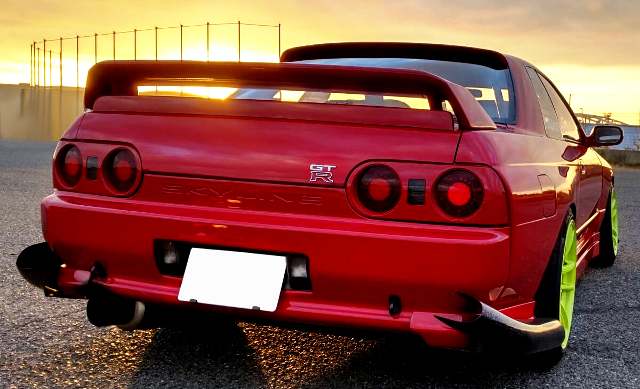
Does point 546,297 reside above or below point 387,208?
below

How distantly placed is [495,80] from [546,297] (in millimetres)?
1007

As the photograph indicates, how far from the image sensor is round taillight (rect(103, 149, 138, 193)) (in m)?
2.62

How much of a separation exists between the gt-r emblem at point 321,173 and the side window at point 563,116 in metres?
1.87

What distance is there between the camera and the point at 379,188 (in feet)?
7.77

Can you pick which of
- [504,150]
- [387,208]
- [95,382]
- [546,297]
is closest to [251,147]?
[387,208]

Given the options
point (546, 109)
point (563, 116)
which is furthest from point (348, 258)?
point (563, 116)

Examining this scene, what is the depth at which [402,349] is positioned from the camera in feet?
10.7

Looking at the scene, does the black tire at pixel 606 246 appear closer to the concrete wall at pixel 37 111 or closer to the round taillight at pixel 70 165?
the round taillight at pixel 70 165

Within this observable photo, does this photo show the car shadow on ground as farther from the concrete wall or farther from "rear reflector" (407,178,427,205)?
the concrete wall

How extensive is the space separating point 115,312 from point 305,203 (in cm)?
95

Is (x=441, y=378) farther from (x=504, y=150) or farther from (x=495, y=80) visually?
(x=495, y=80)

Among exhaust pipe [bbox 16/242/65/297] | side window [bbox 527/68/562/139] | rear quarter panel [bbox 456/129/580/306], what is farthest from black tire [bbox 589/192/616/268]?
exhaust pipe [bbox 16/242/65/297]

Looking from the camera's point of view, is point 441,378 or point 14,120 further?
point 14,120

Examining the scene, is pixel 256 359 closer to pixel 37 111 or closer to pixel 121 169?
pixel 121 169
